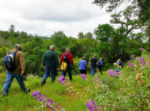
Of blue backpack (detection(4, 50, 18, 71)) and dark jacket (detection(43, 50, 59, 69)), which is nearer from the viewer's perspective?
blue backpack (detection(4, 50, 18, 71))

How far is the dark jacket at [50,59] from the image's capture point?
5457 millimetres

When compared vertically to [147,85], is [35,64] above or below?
below

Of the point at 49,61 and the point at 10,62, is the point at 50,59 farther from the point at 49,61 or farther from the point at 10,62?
the point at 10,62

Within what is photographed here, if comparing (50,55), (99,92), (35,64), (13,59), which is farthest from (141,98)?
(35,64)

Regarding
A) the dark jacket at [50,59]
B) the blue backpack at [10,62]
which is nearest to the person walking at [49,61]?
the dark jacket at [50,59]

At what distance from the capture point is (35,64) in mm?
34250

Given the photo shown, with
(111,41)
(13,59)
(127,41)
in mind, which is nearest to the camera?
(13,59)

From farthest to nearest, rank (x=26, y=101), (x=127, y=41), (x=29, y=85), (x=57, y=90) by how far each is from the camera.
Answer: (x=127, y=41)
(x=29, y=85)
(x=57, y=90)
(x=26, y=101)

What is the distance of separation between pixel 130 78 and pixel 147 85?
0.96ft

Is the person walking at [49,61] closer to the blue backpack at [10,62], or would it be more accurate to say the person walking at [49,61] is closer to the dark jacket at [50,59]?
the dark jacket at [50,59]

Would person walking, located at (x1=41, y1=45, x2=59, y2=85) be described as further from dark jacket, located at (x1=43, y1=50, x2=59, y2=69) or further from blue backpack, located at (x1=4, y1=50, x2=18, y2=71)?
blue backpack, located at (x1=4, y1=50, x2=18, y2=71)

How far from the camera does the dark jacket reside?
546 centimetres

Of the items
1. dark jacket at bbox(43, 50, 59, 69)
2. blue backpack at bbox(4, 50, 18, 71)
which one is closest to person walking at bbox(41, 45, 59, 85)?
dark jacket at bbox(43, 50, 59, 69)

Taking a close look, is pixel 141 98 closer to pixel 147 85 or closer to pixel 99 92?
pixel 147 85
